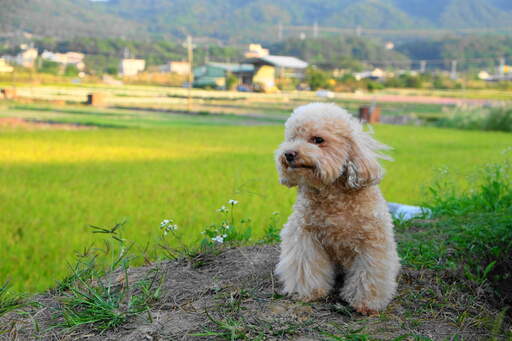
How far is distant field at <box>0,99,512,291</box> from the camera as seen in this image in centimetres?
542

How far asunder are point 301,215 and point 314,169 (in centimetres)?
37

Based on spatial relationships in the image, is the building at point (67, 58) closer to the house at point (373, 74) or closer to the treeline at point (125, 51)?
the treeline at point (125, 51)

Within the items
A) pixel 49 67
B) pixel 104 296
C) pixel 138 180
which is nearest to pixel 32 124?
pixel 49 67

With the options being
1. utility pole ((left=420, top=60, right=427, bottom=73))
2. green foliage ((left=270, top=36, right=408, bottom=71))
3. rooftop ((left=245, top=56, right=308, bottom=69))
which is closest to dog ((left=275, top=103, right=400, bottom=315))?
rooftop ((left=245, top=56, right=308, bottom=69))

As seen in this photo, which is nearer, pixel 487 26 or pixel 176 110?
pixel 176 110

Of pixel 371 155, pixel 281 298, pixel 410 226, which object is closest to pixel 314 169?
pixel 371 155

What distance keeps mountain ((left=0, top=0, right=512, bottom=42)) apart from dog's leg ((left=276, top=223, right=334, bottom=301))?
953 inches

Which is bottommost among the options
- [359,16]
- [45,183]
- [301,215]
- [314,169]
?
[45,183]

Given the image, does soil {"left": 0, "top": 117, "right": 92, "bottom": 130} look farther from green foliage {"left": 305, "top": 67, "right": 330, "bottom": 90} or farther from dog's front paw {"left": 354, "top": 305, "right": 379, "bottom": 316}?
dog's front paw {"left": 354, "top": 305, "right": 379, "bottom": 316}

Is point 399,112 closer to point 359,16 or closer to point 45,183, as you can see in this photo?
point 45,183

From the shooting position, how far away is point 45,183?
8.30 m

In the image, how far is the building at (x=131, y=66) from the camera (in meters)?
27.8

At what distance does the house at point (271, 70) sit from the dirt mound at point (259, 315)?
1009 inches

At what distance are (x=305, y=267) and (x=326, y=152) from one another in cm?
64
